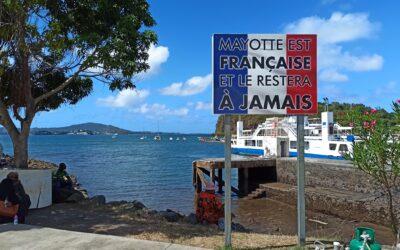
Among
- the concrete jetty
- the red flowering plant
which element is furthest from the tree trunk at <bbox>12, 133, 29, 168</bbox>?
the concrete jetty

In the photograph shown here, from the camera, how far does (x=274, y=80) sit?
7.57 meters

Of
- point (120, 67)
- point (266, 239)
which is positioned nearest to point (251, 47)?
point (266, 239)

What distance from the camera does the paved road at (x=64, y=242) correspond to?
7.36 m

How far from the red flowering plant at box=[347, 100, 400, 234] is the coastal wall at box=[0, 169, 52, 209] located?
849 cm

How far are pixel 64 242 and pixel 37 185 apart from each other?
5090mm

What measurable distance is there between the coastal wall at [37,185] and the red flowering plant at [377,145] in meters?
8.49

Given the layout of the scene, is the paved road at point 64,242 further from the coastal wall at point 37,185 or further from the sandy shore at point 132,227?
the coastal wall at point 37,185

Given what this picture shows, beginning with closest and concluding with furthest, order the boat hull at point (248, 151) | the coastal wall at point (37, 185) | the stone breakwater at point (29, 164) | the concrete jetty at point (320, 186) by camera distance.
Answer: the coastal wall at point (37, 185) < the stone breakwater at point (29, 164) < the concrete jetty at point (320, 186) < the boat hull at point (248, 151)

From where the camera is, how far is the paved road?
24.2ft

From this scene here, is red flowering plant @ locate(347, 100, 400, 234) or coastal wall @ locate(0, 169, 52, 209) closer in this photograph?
red flowering plant @ locate(347, 100, 400, 234)

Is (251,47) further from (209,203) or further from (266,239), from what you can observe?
(209,203)

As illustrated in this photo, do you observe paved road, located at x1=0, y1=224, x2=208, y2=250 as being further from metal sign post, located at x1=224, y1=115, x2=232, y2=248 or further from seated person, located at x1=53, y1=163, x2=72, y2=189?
seated person, located at x1=53, y1=163, x2=72, y2=189

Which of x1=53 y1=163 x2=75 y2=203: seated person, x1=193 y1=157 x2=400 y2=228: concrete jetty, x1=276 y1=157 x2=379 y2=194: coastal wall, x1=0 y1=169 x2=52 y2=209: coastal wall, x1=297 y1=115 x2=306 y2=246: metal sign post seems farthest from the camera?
x1=276 y1=157 x2=379 y2=194: coastal wall

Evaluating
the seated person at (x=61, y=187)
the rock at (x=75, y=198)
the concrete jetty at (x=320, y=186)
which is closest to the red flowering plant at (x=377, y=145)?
the concrete jetty at (x=320, y=186)
